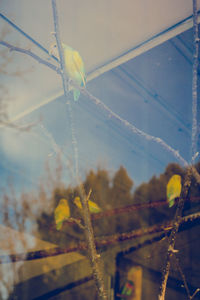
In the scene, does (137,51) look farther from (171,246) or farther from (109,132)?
(171,246)

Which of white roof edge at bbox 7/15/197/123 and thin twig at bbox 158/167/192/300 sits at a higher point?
white roof edge at bbox 7/15/197/123

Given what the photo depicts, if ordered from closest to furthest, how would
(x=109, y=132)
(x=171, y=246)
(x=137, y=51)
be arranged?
(x=171, y=246), (x=137, y=51), (x=109, y=132)

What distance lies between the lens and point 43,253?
103 centimetres

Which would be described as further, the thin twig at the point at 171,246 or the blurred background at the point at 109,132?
the blurred background at the point at 109,132

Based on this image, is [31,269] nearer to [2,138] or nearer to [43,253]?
[43,253]

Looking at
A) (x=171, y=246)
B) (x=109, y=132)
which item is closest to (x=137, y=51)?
(x=109, y=132)

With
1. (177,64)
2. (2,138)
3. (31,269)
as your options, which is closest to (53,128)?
(2,138)

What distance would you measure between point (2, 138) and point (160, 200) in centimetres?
90

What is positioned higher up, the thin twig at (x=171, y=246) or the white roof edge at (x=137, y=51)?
the white roof edge at (x=137, y=51)

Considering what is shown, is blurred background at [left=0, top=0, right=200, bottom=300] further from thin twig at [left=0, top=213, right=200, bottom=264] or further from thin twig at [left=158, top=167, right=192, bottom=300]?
thin twig at [left=158, top=167, right=192, bottom=300]

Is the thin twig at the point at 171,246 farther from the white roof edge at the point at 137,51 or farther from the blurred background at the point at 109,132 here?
the white roof edge at the point at 137,51

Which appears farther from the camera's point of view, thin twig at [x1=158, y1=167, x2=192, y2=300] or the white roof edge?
the white roof edge

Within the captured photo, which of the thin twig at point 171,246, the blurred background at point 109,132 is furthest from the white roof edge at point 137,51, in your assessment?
the thin twig at point 171,246

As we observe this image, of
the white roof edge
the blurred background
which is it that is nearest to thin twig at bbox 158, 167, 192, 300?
the blurred background
